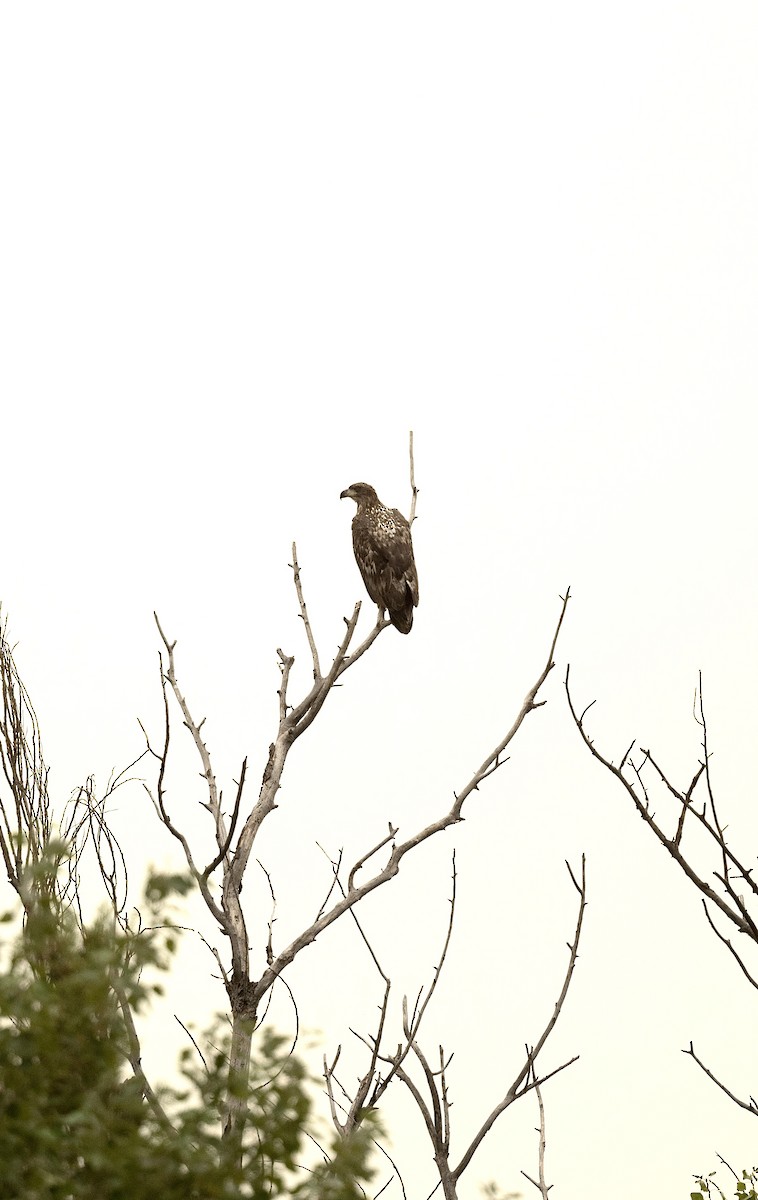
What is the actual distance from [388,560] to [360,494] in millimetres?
1235

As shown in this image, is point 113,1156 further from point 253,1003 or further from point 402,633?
point 402,633

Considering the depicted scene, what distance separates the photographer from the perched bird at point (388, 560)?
8.42 m

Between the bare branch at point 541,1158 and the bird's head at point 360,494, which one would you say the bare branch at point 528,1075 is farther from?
the bird's head at point 360,494

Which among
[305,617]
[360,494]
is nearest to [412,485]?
[305,617]

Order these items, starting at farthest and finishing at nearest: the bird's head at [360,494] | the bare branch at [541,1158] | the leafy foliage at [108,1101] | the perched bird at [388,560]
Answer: the bird's head at [360,494] → the perched bird at [388,560] → the bare branch at [541,1158] → the leafy foliage at [108,1101]

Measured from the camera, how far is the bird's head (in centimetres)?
962

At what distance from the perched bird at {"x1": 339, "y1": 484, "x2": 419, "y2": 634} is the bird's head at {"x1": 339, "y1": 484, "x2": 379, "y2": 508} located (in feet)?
0.62

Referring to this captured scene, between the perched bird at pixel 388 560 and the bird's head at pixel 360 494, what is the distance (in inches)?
7.4

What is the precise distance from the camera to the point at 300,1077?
2648 mm

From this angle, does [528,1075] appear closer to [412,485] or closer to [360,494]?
[412,485]

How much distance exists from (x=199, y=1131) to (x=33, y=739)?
351cm

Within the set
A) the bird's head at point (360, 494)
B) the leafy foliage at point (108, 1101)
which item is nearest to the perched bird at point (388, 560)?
the bird's head at point (360, 494)

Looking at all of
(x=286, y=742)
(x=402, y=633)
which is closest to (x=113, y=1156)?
(x=286, y=742)

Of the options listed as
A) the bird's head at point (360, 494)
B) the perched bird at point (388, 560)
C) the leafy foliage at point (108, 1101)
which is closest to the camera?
the leafy foliage at point (108, 1101)
